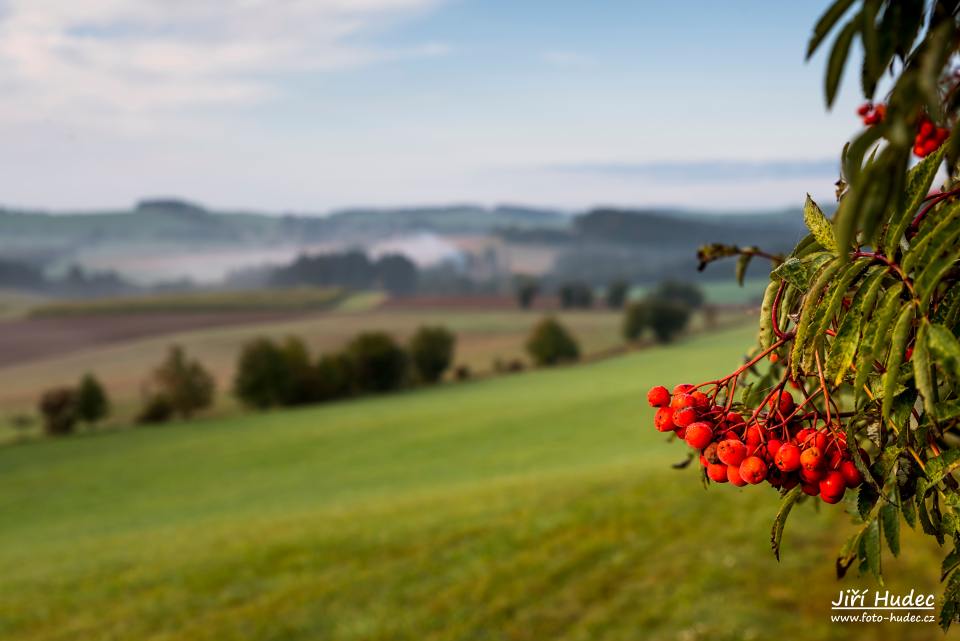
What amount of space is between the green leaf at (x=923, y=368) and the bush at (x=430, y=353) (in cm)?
6081

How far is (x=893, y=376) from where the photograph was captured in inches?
46.8

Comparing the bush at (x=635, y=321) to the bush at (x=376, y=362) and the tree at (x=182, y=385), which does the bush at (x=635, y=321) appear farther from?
the tree at (x=182, y=385)

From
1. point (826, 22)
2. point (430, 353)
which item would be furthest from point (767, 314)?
point (430, 353)

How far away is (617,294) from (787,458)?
304 feet

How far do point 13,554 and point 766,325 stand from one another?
21844 mm

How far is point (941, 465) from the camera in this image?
4.92ft

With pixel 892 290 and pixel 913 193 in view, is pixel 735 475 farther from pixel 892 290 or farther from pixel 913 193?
pixel 913 193

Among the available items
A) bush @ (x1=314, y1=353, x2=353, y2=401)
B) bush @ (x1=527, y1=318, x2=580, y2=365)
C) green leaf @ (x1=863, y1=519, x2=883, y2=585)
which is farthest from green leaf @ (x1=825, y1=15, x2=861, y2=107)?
bush @ (x1=527, y1=318, x2=580, y2=365)

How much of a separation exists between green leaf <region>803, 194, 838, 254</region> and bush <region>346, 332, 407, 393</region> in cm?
5857

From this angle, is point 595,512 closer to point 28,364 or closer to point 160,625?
point 160,625

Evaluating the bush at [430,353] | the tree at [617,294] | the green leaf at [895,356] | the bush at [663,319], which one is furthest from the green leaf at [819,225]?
the tree at [617,294]

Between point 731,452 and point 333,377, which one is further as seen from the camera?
point 333,377

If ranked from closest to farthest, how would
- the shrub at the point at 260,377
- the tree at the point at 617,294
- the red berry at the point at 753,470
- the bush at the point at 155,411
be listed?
1. the red berry at the point at 753,470
2. the bush at the point at 155,411
3. the shrub at the point at 260,377
4. the tree at the point at 617,294

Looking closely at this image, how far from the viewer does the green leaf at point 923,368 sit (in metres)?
1.09
